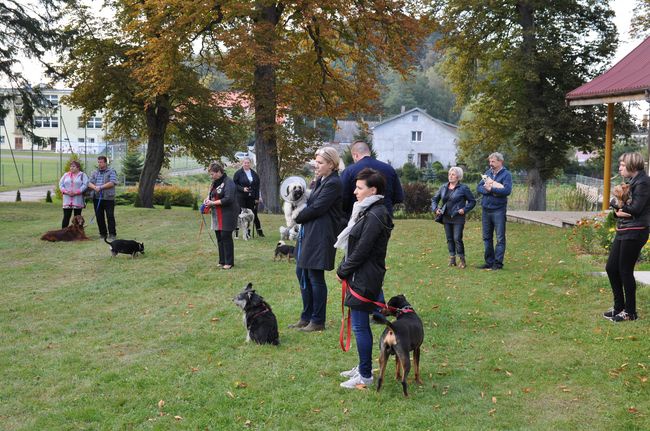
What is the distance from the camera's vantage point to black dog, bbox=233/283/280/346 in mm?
6691

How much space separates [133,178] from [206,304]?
3858 centimetres

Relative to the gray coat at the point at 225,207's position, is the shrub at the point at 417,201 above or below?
below

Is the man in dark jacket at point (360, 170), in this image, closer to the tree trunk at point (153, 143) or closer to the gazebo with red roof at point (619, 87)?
the gazebo with red roof at point (619, 87)

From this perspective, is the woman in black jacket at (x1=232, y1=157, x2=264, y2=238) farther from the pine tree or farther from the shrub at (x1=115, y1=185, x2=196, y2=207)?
the pine tree

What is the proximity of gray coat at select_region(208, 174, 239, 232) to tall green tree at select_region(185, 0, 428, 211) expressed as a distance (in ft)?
34.1

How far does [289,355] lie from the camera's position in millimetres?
6387

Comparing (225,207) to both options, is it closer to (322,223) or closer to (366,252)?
(322,223)

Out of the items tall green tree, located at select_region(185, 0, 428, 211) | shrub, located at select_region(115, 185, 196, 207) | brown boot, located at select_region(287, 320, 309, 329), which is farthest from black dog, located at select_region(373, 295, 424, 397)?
shrub, located at select_region(115, 185, 196, 207)

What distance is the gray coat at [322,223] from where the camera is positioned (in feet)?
22.0

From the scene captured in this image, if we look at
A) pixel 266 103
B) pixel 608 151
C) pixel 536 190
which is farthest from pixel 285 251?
pixel 536 190

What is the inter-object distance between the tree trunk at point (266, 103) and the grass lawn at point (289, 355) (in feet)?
37.9

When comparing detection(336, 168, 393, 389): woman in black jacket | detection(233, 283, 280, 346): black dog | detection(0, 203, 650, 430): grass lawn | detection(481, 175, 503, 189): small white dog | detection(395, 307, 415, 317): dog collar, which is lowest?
detection(0, 203, 650, 430): grass lawn

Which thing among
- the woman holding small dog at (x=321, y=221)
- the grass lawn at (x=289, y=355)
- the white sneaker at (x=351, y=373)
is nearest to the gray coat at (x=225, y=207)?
the grass lawn at (x=289, y=355)

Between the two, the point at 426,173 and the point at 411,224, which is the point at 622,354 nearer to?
the point at 411,224
